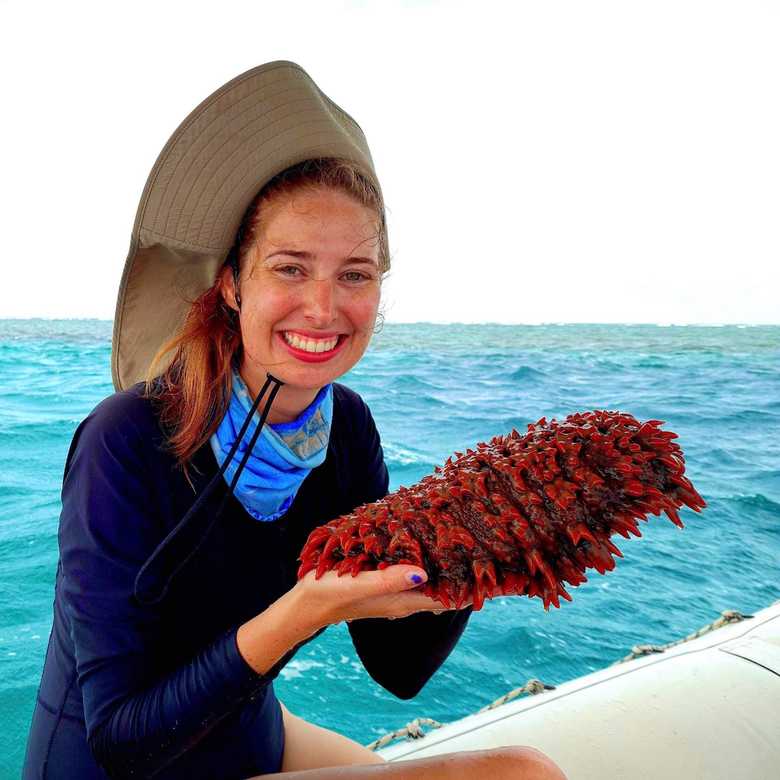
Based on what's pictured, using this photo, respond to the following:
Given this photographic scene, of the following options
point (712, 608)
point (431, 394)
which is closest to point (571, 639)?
point (712, 608)

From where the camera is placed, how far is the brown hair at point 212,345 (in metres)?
1.67

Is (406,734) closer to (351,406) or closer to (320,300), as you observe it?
(351,406)

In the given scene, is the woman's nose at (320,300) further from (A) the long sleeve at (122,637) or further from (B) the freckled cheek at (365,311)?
(A) the long sleeve at (122,637)

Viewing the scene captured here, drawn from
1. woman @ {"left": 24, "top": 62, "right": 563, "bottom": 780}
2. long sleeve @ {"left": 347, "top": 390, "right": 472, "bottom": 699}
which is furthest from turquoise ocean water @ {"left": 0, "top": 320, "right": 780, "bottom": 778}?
woman @ {"left": 24, "top": 62, "right": 563, "bottom": 780}

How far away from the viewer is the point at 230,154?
1.64m

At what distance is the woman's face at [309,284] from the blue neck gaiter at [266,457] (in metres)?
0.15

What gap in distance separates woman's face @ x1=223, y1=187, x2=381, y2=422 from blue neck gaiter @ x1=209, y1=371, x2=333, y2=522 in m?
0.15

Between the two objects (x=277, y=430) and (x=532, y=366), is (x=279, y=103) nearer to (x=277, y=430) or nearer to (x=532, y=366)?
(x=277, y=430)

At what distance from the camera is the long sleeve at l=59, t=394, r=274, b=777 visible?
4.79ft

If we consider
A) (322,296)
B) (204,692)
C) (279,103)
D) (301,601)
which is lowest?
(204,692)

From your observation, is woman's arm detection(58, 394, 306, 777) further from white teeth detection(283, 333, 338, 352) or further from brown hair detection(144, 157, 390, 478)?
white teeth detection(283, 333, 338, 352)

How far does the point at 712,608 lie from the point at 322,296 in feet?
20.0

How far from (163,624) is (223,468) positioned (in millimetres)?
459

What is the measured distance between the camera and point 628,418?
1566 millimetres
